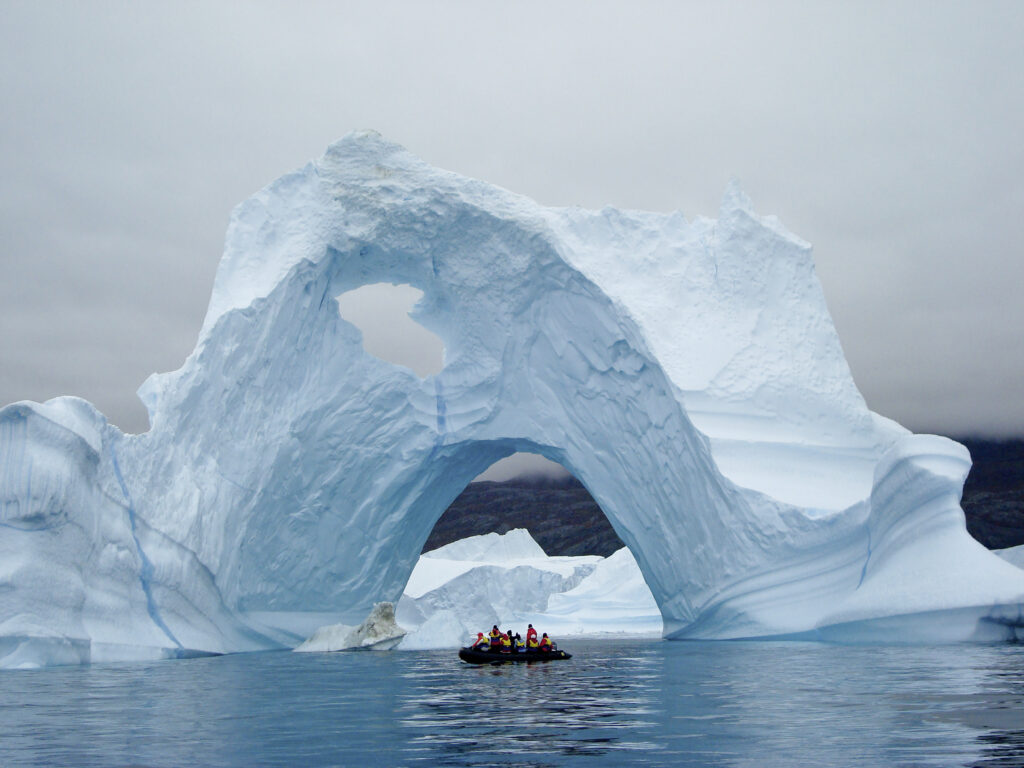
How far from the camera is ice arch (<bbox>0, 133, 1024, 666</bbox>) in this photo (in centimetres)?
1577

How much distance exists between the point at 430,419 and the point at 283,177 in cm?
595

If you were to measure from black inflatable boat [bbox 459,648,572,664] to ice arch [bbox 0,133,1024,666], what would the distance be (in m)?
4.65

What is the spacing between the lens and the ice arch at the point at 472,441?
621 inches

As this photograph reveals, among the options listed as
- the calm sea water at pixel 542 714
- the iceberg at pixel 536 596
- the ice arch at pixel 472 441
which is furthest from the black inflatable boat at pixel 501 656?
the iceberg at pixel 536 596

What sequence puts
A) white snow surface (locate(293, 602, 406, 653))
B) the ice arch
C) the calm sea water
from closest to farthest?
the calm sea water < the ice arch < white snow surface (locate(293, 602, 406, 653))

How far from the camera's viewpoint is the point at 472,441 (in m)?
22.0

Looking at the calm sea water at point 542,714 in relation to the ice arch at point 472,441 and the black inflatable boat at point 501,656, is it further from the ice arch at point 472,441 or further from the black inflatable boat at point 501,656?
the ice arch at point 472,441

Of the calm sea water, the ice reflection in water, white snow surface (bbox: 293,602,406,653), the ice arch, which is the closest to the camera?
the calm sea water

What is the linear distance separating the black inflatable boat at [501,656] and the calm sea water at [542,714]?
44.9 inches

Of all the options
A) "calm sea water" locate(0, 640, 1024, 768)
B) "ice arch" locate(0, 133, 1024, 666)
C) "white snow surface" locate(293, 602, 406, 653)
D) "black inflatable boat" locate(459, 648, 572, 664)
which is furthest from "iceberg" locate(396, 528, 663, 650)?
"calm sea water" locate(0, 640, 1024, 768)

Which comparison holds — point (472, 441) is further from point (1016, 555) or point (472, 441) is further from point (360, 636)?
point (1016, 555)

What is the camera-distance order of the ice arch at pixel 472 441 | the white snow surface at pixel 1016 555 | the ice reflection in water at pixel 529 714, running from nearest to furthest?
the ice reflection in water at pixel 529 714 < the ice arch at pixel 472 441 < the white snow surface at pixel 1016 555

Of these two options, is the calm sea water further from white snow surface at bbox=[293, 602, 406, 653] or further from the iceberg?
the iceberg

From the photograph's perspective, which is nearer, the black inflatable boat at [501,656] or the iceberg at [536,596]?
the black inflatable boat at [501,656]
